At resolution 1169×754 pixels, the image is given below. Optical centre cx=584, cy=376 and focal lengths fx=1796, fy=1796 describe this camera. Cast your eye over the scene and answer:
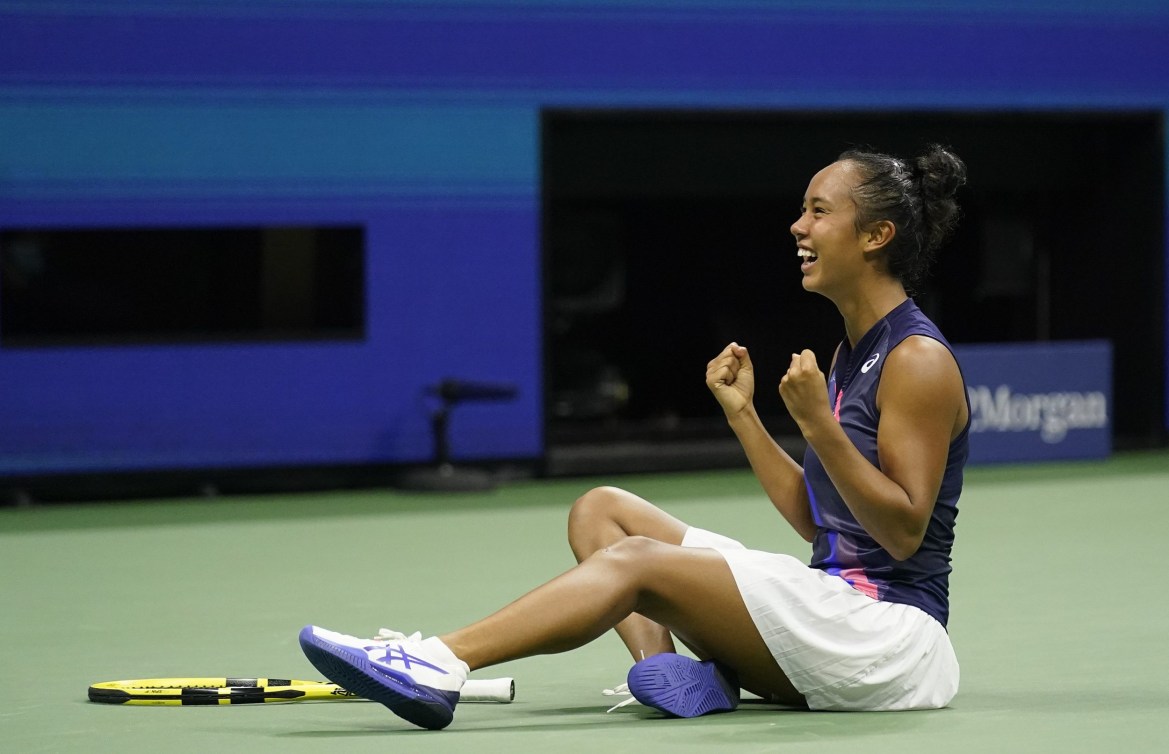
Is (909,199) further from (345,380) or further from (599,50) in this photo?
(599,50)

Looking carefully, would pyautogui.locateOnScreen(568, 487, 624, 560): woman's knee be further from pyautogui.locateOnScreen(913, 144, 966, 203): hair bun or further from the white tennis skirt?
pyautogui.locateOnScreen(913, 144, 966, 203): hair bun

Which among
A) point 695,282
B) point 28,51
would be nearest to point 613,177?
point 695,282

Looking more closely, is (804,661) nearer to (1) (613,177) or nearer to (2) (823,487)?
(2) (823,487)

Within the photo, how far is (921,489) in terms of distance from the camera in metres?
3.73

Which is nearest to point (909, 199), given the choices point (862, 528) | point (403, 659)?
point (862, 528)

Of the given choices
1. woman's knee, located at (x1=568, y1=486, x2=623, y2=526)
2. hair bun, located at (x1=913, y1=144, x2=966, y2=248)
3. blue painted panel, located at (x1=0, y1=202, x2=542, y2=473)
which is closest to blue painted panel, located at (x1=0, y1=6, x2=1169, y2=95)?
blue painted panel, located at (x1=0, y1=202, x2=542, y2=473)

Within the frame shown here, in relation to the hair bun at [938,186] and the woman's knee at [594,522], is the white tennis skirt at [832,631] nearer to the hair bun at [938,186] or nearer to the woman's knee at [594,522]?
the woman's knee at [594,522]

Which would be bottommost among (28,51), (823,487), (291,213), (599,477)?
(599,477)

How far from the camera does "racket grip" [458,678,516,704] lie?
434cm

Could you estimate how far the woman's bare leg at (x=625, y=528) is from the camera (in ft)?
13.8

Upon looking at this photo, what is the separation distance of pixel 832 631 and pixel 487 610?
2.38 m

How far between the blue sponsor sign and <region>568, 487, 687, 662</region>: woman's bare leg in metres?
6.74

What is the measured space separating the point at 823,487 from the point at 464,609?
2.33 m

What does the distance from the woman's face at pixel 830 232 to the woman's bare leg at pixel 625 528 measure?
2.22ft
